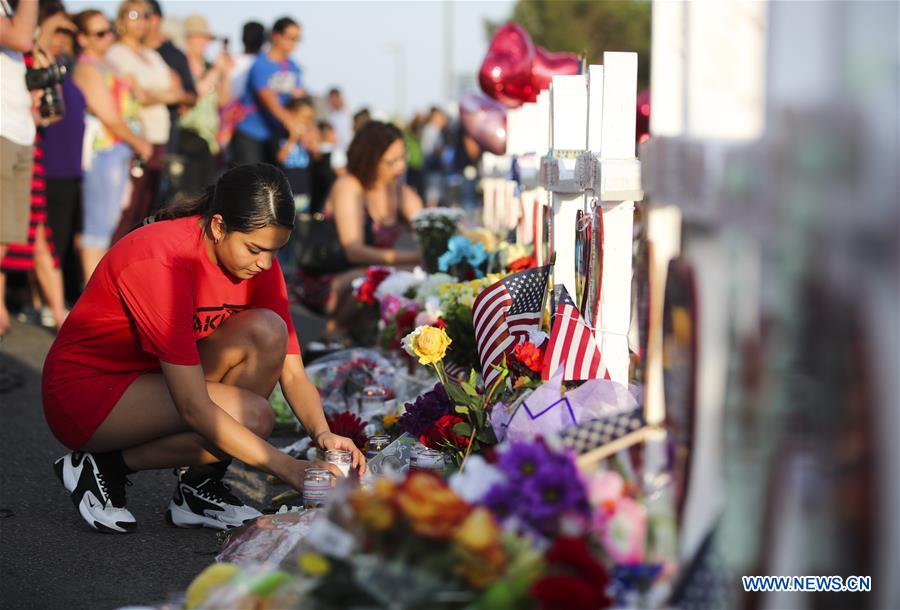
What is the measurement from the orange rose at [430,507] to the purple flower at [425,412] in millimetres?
1988

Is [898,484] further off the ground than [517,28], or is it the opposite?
[517,28]

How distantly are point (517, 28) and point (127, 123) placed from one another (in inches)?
121

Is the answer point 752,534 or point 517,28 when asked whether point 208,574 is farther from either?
point 517,28

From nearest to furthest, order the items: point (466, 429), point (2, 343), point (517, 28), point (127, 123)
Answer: point (466, 429), point (2, 343), point (517, 28), point (127, 123)

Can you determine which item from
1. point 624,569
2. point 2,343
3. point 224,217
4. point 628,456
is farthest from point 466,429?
point 2,343

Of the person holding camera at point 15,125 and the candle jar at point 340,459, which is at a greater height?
the person holding camera at point 15,125

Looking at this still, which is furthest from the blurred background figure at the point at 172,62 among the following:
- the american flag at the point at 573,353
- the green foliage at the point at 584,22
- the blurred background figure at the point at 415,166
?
the green foliage at the point at 584,22

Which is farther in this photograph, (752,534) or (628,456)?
(628,456)

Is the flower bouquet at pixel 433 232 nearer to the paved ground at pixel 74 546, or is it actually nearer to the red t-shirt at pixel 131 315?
the paved ground at pixel 74 546

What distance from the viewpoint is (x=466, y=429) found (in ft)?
13.5

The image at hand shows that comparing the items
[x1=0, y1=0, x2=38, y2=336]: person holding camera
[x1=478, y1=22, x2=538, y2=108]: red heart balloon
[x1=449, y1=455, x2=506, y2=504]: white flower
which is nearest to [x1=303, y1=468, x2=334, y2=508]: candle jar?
[x1=449, y1=455, x2=506, y2=504]: white flower

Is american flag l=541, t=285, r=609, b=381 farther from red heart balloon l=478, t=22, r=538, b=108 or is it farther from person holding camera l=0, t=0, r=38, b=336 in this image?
red heart balloon l=478, t=22, r=538, b=108

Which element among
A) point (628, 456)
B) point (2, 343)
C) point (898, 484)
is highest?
point (898, 484)

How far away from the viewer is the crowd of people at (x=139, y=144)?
7664 millimetres
